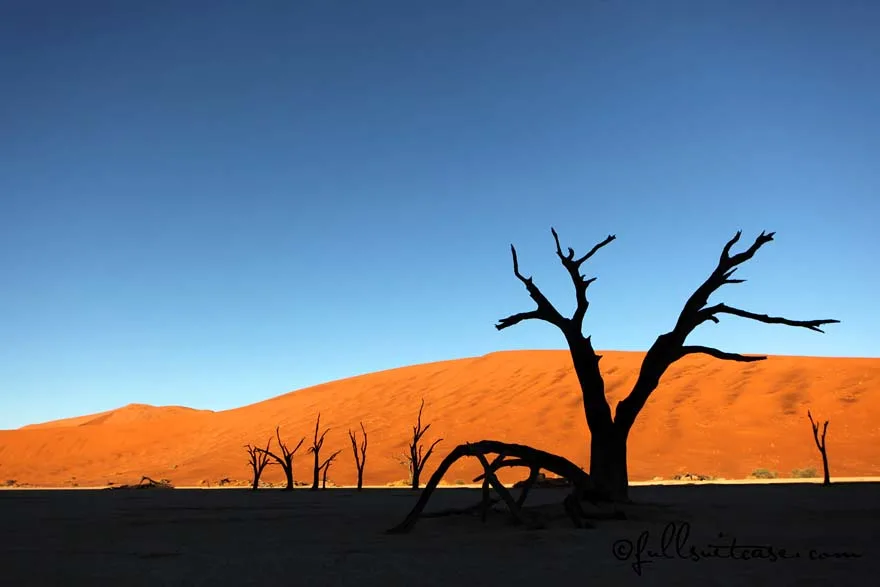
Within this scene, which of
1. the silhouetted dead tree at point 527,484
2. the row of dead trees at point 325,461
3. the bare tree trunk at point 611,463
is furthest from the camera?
the row of dead trees at point 325,461

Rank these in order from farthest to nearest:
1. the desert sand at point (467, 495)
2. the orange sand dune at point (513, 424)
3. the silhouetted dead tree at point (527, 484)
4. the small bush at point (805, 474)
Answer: the orange sand dune at point (513, 424)
the small bush at point (805, 474)
the silhouetted dead tree at point (527, 484)
the desert sand at point (467, 495)

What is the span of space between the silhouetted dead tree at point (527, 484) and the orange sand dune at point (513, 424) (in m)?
27.8

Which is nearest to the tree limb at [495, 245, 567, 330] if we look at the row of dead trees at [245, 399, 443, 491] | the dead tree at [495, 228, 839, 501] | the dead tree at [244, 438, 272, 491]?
the dead tree at [495, 228, 839, 501]

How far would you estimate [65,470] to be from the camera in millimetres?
66250

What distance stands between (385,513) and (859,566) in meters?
9.37

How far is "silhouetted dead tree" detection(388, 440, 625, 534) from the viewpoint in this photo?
31.6 ft

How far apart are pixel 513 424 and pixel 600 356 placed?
1517 inches

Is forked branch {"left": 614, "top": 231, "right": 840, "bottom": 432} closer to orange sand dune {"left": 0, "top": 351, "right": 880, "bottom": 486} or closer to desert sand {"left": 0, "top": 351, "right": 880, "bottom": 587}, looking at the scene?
desert sand {"left": 0, "top": 351, "right": 880, "bottom": 587}

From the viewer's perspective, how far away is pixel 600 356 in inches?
499

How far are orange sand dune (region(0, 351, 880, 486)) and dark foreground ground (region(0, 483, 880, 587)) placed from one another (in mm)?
27649

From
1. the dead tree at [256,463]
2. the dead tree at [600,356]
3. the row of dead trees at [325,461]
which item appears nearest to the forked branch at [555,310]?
the dead tree at [600,356]

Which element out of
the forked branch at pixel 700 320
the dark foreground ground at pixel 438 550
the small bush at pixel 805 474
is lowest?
the small bush at pixel 805 474

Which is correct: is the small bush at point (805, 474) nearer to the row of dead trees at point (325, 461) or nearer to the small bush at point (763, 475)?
the small bush at point (763, 475)

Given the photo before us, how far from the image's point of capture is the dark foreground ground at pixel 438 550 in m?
6.29
